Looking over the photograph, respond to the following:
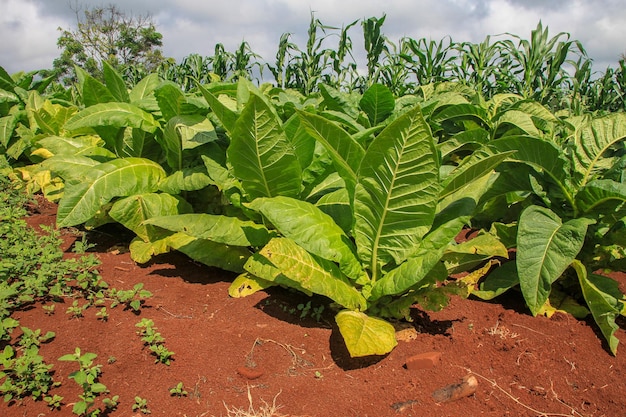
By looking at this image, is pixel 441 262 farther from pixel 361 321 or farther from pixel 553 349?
pixel 553 349

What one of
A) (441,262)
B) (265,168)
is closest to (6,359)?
(265,168)

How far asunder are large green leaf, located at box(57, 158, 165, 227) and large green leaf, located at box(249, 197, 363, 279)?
115 centimetres

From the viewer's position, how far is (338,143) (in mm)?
2258

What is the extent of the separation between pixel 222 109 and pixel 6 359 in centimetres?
157

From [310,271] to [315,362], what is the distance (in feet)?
1.32

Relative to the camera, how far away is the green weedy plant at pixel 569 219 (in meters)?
2.39

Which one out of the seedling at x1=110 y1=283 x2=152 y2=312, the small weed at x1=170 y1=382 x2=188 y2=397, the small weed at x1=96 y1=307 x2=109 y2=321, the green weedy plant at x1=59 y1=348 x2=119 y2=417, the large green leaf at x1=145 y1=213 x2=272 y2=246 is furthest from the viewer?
the large green leaf at x1=145 y1=213 x2=272 y2=246

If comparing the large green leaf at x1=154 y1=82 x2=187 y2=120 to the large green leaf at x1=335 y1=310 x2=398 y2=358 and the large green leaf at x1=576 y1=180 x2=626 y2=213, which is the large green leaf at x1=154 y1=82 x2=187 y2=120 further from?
the large green leaf at x1=576 y1=180 x2=626 y2=213

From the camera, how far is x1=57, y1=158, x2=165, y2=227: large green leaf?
296 centimetres

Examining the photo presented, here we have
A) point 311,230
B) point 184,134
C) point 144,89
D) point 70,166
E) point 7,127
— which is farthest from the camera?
point 7,127

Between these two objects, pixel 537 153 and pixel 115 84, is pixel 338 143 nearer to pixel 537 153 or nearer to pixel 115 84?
pixel 537 153

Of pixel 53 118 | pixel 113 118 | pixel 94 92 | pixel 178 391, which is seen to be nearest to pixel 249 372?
pixel 178 391

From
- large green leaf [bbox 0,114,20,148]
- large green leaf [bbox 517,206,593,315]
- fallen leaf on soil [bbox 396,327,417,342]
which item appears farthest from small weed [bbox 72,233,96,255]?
large green leaf [bbox 0,114,20,148]

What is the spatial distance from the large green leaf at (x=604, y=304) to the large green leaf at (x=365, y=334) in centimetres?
111
